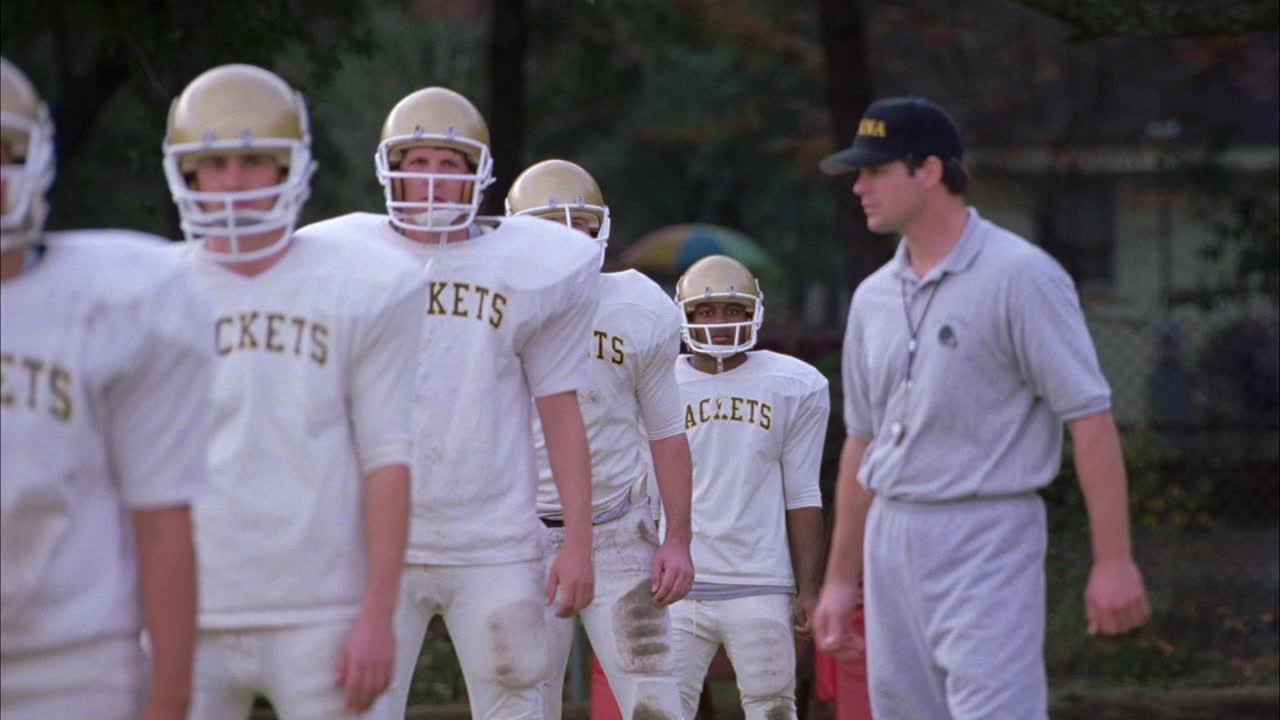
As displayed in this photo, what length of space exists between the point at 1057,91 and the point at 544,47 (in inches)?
349

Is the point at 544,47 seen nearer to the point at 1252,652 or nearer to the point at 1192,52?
the point at 1192,52

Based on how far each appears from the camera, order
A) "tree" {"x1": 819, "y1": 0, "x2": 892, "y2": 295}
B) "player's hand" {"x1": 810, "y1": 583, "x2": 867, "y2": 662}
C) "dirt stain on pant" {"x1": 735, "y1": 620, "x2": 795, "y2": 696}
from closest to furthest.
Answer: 1. "player's hand" {"x1": 810, "y1": 583, "x2": 867, "y2": 662}
2. "dirt stain on pant" {"x1": 735, "y1": 620, "x2": 795, "y2": 696}
3. "tree" {"x1": 819, "y1": 0, "x2": 892, "y2": 295}

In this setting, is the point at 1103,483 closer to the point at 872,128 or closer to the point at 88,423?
the point at 872,128

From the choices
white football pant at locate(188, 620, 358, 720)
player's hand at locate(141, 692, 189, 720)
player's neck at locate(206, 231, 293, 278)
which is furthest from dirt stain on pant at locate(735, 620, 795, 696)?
player's hand at locate(141, 692, 189, 720)

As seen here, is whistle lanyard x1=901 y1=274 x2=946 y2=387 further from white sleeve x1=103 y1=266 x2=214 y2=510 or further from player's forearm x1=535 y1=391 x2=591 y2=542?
white sleeve x1=103 y1=266 x2=214 y2=510

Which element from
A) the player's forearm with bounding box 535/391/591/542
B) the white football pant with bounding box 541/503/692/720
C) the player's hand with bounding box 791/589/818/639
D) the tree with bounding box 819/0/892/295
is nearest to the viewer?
the player's forearm with bounding box 535/391/591/542

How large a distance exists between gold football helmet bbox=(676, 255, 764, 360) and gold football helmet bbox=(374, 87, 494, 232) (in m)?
2.09

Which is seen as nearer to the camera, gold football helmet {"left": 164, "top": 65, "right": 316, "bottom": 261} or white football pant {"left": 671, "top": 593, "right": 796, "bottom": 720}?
gold football helmet {"left": 164, "top": 65, "right": 316, "bottom": 261}

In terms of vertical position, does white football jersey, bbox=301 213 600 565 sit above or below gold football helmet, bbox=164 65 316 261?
below

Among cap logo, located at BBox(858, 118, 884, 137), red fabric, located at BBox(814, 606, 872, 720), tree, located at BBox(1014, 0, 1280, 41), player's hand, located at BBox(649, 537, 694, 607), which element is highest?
tree, located at BBox(1014, 0, 1280, 41)

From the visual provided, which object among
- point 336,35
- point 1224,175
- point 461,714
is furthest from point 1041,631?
point 1224,175

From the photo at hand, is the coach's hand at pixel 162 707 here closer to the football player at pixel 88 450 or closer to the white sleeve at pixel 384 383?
the football player at pixel 88 450

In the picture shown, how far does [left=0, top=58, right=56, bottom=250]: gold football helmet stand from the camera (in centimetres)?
321

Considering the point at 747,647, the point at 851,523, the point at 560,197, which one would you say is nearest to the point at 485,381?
A: the point at 851,523
